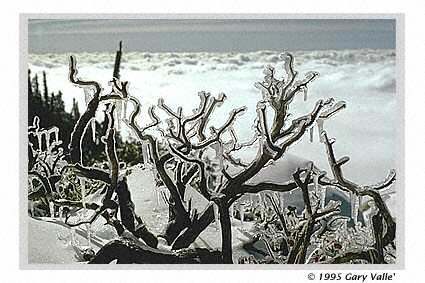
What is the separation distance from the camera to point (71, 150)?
2354 millimetres

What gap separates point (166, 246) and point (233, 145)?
302 mm

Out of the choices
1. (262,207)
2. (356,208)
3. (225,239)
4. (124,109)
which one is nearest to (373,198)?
(356,208)

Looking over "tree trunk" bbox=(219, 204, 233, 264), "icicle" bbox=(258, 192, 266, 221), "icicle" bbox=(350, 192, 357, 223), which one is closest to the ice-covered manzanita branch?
"icicle" bbox=(350, 192, 357, 223)

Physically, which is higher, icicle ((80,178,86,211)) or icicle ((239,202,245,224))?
icicle ((80,178,86,211))

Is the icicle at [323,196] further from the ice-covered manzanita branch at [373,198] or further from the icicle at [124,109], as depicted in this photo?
the icicle at [124,109]

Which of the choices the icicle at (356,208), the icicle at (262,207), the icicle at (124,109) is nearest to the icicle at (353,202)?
the icicle at (356,208)

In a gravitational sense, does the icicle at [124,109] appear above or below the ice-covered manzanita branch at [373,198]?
above

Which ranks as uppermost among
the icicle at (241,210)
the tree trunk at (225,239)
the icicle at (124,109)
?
the icicle at (124,109)

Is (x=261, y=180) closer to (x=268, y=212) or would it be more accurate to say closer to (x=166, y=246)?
(x=268, y=212)

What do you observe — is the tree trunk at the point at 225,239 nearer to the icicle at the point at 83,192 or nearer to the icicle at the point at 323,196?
the icicle at the point at 323,196

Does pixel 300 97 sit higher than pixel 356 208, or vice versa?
pixel 300 97

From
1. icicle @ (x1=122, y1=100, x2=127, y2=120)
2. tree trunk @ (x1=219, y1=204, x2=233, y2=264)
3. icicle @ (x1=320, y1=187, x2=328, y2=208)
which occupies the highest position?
icicle @ (x1=122, y1=100, x2=127, y2=120)

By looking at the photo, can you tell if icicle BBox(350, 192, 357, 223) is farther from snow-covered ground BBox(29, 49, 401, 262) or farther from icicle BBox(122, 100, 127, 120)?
icicle BBox(122, 100, 127, 120)

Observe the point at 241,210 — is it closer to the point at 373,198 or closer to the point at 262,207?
the point at 262,207
